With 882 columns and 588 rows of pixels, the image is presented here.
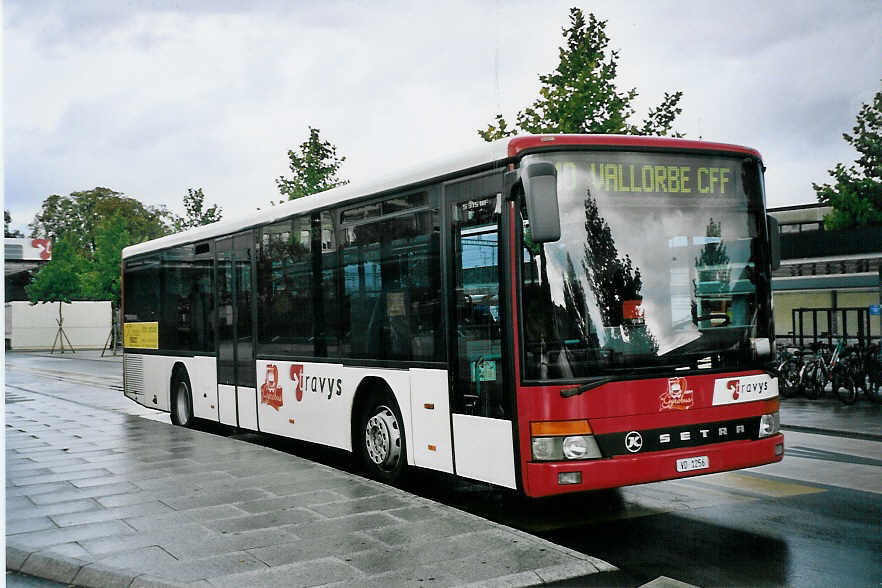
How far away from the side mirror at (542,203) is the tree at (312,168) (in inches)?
1161

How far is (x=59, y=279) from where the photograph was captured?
208 ft

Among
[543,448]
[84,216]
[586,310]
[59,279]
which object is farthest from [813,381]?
[84,216]

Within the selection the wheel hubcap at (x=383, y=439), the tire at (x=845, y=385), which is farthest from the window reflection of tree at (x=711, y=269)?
the tire at (x=845, y=385)

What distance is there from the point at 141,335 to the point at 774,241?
1196 cm

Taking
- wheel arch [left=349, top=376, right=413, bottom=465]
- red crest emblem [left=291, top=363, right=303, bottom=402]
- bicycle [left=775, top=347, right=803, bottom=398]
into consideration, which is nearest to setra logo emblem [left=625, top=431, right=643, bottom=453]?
wheel arch [left=349, top=376, right=413, bottom=465]

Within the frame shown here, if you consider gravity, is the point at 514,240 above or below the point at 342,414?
above

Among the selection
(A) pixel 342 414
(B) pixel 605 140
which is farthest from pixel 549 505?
(B) pixel 605 140

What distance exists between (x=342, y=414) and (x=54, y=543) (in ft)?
12.0

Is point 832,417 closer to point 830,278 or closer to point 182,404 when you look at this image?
point 182,404

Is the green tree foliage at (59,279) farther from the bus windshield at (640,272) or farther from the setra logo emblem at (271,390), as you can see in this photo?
the bus windshield at (640,272)

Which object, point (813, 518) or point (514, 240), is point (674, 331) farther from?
point (813, 518)

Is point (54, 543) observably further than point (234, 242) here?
No

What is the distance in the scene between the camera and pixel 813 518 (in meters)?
7.50

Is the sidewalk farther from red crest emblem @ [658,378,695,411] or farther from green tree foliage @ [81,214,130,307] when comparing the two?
green tree foliage @ [81,214,130,307]
